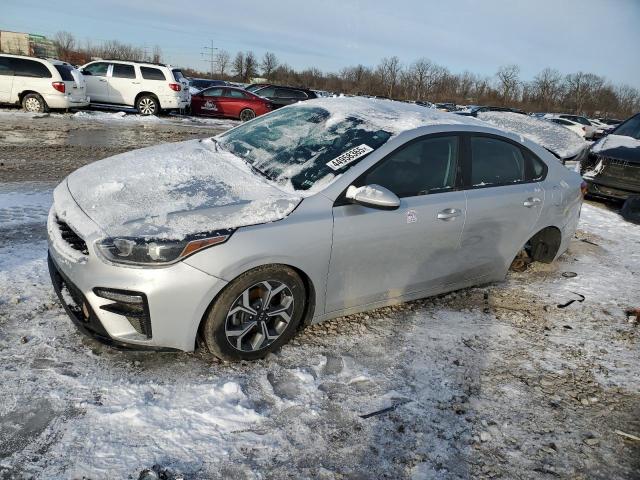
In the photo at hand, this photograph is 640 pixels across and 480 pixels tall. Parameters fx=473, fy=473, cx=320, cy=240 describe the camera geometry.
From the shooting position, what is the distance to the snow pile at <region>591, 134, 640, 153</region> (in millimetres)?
8901

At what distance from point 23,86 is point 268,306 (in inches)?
597

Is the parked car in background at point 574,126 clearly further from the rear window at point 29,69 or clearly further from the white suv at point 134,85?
the rear window at point 29,69

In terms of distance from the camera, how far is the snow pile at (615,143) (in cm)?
890

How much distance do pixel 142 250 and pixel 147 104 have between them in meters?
16.4

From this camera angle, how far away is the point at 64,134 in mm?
11656

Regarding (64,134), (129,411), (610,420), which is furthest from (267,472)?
(64,134)

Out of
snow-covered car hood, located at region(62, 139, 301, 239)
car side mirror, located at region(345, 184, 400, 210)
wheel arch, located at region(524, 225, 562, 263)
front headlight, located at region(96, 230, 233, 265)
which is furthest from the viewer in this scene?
wheel arch, located at region(524, 225, 562, 263)

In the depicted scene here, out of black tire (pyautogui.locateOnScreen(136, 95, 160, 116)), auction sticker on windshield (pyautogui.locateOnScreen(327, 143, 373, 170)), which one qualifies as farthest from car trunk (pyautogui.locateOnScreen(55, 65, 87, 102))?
auction sticker on windshield (pyautogui.locateOnScreen(327, 143, 373, 170))

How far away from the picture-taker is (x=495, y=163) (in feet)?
13.7

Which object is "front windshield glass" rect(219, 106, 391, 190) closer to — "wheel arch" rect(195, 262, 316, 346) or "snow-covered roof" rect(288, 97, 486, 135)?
"snow-covered roof" rect(288, 97, 486, 135)

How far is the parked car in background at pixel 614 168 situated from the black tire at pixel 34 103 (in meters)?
15.0

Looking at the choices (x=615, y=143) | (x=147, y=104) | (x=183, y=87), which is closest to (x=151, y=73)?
(x=147, y=104)

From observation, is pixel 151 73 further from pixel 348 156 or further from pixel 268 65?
pixel 268 65

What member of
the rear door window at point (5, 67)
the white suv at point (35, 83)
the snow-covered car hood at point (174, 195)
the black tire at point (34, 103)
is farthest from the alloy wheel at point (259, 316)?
the rear door window at point (5, 67)
